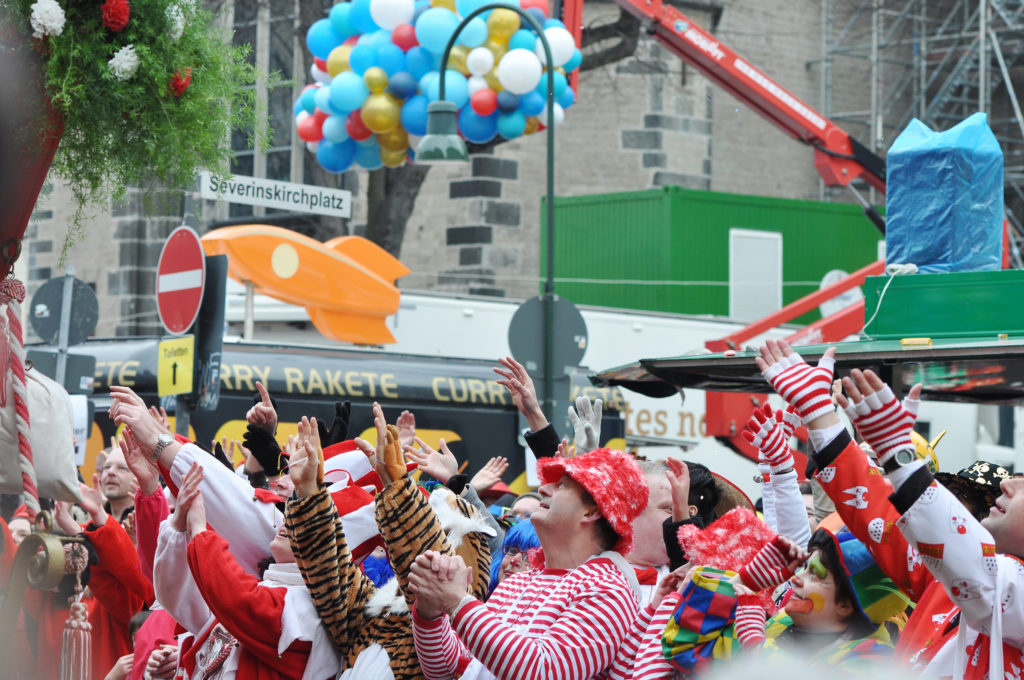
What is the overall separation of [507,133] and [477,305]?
3462 mm

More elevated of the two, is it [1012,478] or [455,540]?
[1012,478]

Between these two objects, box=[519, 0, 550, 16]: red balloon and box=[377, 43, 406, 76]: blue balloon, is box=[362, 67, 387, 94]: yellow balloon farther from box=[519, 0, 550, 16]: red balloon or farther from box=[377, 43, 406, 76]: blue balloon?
box=[519, 0, 550, 16]: red balloon

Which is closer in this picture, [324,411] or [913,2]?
[324,411]

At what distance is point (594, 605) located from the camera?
3.83 metres

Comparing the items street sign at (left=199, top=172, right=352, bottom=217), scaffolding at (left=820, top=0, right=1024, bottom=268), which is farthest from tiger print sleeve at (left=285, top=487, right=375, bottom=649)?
scaffolding at (left=820, top=0, right=1024, bottom=268)

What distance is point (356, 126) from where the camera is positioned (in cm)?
1210

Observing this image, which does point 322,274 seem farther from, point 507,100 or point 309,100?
point 507,100

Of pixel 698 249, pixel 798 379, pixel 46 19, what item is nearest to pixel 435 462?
pixel 798 379

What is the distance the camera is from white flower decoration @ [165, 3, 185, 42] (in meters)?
3.42

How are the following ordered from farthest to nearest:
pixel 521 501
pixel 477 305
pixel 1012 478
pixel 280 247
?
pixel 477 305, pixel 280 247, pixel 521 501, pixel 1012 478

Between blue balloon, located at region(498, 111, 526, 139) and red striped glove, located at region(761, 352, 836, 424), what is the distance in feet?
27.8

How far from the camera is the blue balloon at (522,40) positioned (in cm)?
1158

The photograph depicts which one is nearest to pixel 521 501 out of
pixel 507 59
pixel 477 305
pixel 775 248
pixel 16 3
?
pixel 16 3

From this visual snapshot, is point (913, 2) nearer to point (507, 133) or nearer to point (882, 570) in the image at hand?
point (507, 133)
